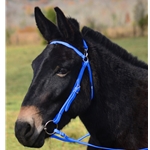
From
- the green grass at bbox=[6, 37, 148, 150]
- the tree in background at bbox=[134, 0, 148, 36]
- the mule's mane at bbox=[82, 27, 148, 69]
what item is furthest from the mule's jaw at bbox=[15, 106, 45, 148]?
the tree in background at bbox=[134, 0, 148, 36]

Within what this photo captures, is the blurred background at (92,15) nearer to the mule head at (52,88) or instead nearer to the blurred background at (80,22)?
the blurred background at (80,22)

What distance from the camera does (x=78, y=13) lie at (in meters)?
13.1

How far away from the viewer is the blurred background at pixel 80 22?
11913 millimetres

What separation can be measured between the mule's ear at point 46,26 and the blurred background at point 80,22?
263 inches

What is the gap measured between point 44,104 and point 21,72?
9701 millimetres

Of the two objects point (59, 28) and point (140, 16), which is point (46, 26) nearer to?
point (59, 28)

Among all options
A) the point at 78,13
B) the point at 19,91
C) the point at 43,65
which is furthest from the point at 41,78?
the point at 78,13

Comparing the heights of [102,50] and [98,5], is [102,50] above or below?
below

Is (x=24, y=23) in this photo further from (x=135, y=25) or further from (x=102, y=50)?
(x=102, y=50)

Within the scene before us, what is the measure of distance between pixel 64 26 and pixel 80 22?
1021 cm

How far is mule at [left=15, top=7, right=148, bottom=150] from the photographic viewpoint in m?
2.77

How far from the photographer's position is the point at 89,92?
9.71ft

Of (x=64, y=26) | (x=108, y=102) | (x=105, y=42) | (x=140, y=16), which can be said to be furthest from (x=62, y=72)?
(x=140, y=16)

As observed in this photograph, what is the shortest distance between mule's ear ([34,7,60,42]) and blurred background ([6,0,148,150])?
6689mm
